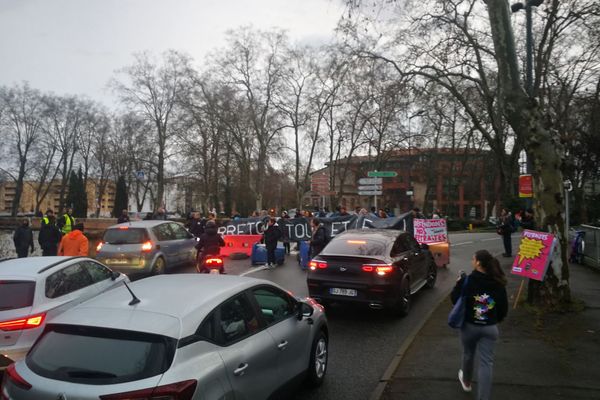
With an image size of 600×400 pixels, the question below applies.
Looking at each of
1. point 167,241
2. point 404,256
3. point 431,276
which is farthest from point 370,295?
point 167,241

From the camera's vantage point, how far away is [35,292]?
5.99 meters

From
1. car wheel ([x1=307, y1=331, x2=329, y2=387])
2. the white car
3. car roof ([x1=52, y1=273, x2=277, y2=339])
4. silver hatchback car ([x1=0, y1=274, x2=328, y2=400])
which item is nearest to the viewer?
silver hatchback car ([x1=0, y1=274, x2=328, y2=400])

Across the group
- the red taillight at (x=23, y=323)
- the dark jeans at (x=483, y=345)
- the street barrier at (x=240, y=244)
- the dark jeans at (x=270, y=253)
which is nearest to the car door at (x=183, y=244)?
the dark jeans at (x=270, y=253)

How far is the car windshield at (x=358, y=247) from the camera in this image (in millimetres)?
8922

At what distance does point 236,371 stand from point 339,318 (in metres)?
5.48

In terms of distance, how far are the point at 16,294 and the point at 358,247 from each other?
554 centimetres

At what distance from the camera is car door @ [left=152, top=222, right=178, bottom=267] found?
1382 cm

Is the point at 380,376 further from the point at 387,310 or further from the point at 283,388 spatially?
the point at 387,310

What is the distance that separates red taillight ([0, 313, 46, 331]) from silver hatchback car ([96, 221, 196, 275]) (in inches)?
284

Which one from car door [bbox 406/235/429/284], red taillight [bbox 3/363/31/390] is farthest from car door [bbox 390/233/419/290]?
red taillight [bbox 3/363/31/390]

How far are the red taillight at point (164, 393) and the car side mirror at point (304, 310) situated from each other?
7.08ft

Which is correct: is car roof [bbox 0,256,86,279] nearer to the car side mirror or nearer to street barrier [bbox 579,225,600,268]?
the car side mirror

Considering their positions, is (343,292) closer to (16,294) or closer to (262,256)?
(16,294)

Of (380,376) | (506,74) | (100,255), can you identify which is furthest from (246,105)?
(380,376)
